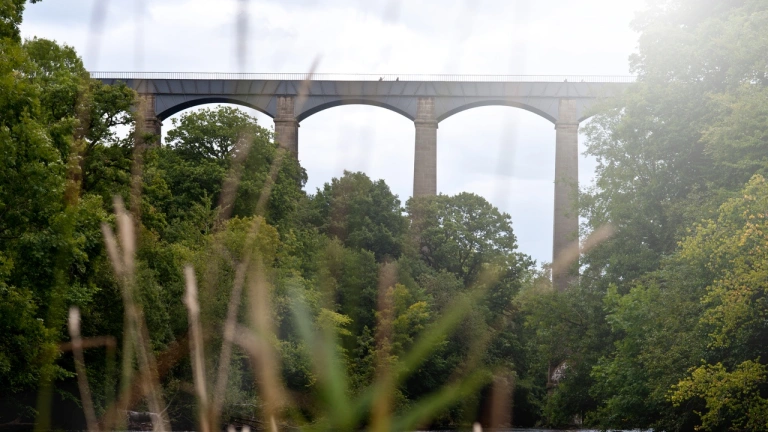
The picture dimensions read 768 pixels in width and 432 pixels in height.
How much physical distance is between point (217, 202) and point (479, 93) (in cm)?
1756

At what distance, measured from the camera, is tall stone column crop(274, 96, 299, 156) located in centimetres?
Result: 5594

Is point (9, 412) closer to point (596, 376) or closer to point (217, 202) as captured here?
point (596, 376)

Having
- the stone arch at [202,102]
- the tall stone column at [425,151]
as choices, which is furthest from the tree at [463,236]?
the stone arch at [202,102]

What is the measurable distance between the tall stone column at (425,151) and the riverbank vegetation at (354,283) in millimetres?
6904

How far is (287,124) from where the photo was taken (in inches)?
2228

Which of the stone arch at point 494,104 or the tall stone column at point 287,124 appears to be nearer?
the stone arch at point 494,104

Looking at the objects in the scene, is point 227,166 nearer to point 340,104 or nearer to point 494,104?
point 340,104

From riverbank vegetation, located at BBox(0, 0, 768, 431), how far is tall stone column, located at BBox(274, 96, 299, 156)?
5.20 m

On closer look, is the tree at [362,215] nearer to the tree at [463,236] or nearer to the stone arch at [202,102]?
the tree at [463,236]

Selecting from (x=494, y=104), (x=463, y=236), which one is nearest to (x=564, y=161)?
(x=494, y=104)

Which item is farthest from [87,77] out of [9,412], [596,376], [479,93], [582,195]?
[479,93]

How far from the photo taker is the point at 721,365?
17516 mm

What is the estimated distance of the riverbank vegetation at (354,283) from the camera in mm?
18578

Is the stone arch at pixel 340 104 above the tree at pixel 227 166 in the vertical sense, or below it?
above
